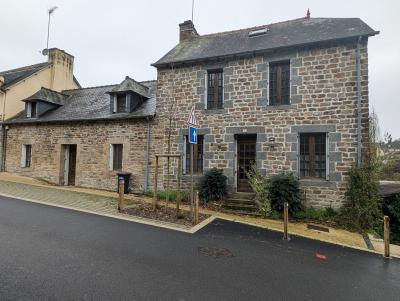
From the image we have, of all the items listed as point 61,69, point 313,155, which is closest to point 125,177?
point 313,155

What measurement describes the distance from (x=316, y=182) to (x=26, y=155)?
15.9 meters

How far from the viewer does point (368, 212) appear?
8.57 meters

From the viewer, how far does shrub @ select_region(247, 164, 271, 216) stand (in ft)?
31.4

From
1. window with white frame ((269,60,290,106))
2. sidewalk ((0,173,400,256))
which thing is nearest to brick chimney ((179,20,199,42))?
window with white frame ((269,60,290,106))

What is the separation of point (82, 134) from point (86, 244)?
9942 mm

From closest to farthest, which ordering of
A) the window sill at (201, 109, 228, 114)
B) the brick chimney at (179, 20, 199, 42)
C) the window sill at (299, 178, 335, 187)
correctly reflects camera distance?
1. the window sill at (299, 178, 335, 187)
2. the window sill at (201, 109, 228, 114)
3. the brick chimney at (179, 20, 199, 42)

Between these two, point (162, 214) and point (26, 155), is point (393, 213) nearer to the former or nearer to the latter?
point (162, 214)

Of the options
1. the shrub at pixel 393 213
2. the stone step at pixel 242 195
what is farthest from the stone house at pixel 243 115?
the shrub at pixel 393 213

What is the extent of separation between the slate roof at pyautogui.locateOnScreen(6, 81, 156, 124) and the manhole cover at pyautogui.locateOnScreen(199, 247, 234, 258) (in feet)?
26.1

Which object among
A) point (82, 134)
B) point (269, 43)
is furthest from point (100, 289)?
point (82, 134)

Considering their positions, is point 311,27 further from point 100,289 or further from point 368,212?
point 100,289

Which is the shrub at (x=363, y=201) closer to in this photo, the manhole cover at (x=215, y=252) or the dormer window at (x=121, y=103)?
the manhole cover at (x=215, y=252)

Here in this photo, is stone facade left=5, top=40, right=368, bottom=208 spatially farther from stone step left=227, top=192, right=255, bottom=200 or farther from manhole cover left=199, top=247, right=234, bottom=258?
manhole cover left=199, top=247, right=234, bottom=258

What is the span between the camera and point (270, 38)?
38.6ft
